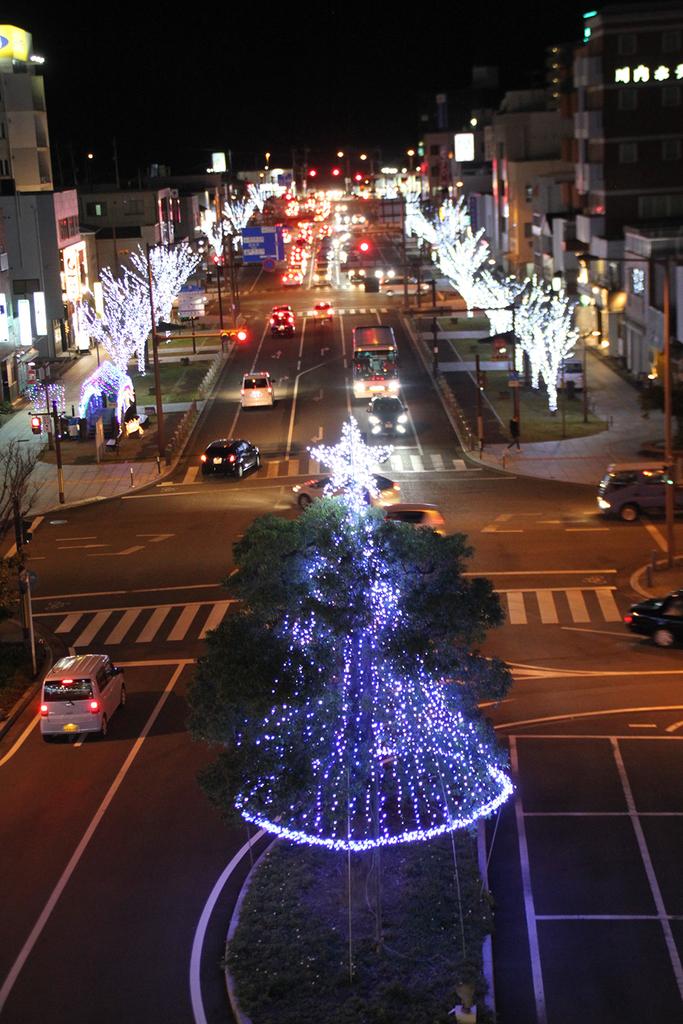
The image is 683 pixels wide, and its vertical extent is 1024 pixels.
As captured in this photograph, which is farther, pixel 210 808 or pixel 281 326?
pixel 281 326

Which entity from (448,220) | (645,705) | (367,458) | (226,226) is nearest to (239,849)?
(645,705)

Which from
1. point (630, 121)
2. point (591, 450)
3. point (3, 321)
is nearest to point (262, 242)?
point (630, 121)

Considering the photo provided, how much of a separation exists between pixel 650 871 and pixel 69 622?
2015 cm

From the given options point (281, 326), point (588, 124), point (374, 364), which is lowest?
point (374, 364)

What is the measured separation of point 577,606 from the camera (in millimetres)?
35219

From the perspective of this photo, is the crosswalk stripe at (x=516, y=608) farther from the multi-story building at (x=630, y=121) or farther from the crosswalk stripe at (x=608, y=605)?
the multi-story building at (x=630, y=121)

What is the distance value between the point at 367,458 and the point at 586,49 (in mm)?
47979

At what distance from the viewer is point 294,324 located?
330ft

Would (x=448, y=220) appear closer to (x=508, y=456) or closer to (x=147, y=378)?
(x=147, y=378)

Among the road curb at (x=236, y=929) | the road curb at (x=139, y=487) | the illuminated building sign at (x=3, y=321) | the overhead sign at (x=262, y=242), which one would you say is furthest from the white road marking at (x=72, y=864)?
the overhead sign at (x=262, y=242)

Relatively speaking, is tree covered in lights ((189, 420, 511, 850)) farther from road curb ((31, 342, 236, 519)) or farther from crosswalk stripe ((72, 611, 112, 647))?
road curb ((31, 342, 236, 519))

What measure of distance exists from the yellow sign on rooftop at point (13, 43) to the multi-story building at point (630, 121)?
119 ft

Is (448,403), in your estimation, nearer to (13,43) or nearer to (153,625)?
(153,625)

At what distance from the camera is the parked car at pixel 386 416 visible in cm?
6141
